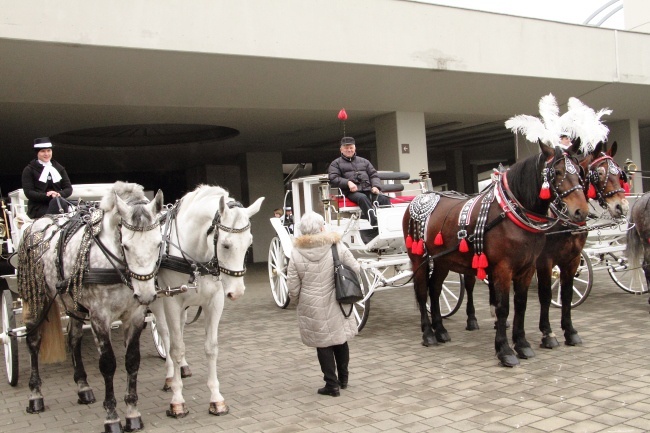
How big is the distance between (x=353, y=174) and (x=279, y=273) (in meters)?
2.51

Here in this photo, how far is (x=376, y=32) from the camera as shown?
37.7ft

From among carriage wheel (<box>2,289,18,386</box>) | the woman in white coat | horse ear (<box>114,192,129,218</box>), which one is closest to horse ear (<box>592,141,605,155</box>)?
the woman in white coat

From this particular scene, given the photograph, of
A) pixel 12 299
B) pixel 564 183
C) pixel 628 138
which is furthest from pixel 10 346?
pixel 628 138

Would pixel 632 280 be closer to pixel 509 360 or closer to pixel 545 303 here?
pixel 545 303

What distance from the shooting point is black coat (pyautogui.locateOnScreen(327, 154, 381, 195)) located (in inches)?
298

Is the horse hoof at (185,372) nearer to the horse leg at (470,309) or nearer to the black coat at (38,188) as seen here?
the black coat at (38,188)

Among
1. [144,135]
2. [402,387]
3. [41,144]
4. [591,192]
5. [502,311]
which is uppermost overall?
[144,135]

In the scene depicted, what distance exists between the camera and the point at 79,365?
5.20m

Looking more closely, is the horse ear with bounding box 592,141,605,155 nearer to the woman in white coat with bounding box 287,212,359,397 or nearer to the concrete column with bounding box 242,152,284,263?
the woman in white coat with bounding box 287,212,359,397

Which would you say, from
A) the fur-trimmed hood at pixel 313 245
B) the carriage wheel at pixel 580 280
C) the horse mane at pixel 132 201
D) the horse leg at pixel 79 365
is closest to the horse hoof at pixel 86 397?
the horse leg at pixel 79 365

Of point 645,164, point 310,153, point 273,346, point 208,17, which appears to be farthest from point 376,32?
point 645,164

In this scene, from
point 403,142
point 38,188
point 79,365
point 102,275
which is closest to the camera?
point 102,275

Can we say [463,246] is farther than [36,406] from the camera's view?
Yes

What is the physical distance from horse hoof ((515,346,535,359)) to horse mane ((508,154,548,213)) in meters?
1.34
